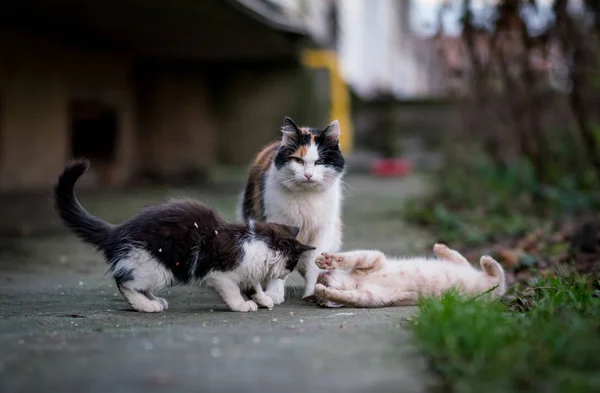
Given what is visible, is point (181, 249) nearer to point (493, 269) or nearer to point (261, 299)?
point (261, 299)

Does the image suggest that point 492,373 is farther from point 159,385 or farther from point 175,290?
point 175,290

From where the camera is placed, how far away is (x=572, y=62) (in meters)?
6.88

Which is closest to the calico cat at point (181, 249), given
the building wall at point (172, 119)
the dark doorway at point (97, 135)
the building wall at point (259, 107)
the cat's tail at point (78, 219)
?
the cat's tail at point (78, 219)

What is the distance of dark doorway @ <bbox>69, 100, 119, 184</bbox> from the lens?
12.4m

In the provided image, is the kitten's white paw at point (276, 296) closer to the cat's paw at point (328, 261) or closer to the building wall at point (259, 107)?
the cat's paw at point (328, 261)

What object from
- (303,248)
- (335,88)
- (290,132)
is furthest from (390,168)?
(303,248)

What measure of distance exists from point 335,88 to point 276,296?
34.3 feet

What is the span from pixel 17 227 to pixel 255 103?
5804mm

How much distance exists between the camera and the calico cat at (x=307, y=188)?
4211 mm

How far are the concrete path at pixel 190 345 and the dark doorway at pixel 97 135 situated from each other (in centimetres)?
790

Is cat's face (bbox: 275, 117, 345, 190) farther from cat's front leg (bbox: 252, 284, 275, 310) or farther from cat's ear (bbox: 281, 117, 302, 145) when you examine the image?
cat's front leg (bbox: 252, 284, 275, 310)

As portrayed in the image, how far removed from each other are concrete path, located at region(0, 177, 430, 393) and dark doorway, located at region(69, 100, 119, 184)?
7.90 meters

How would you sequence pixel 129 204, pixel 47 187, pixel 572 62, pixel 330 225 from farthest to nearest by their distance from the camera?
pixel 47 187
pixel 129 204
pixel 572 62
pixel 330 225

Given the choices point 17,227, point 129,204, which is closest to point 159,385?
point 17,227
